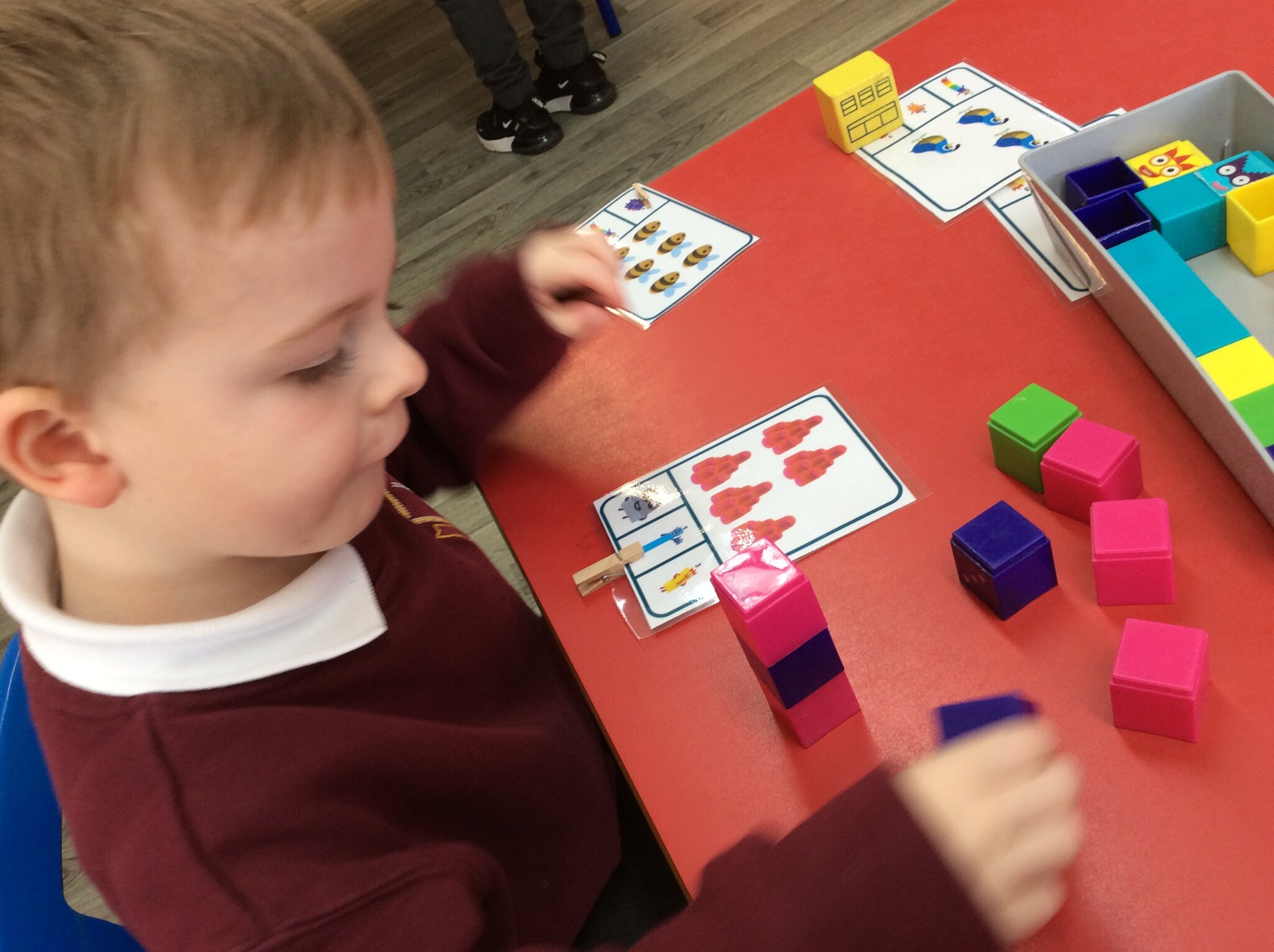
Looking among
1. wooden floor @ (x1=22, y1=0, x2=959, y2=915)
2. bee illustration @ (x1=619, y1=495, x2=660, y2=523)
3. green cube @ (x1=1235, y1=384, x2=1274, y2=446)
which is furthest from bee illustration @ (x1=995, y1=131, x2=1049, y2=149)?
wooden floor @ (x1=22, y1=0, x2=959, y2=915)

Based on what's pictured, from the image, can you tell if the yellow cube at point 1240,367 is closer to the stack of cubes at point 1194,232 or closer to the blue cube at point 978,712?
the stack of cubes at point 1194,232

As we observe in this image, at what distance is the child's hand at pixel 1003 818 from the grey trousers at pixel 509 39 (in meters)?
2.30

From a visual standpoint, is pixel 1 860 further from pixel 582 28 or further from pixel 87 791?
pixel 582 28

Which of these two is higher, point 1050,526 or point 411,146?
point 1050,526

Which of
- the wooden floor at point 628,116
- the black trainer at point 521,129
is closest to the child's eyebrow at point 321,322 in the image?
the wooden floor at point 628,116

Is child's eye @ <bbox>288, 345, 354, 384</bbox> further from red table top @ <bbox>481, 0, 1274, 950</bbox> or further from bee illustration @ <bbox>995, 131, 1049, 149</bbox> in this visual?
bee illustration @ <bbox>995, 131, 1049, 149</bbox>

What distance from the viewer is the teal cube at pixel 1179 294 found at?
67cm

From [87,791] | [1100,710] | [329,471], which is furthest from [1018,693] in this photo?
[87,791]

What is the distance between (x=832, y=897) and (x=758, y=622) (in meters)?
0.14

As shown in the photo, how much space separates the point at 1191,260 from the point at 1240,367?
0.15 metres

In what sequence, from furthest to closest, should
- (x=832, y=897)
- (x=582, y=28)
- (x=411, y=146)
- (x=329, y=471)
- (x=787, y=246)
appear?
(x=411, y=146) < (x=582, y=28) < (x=787, y=246) < (x=329, y=471) < (x=832, y=897)

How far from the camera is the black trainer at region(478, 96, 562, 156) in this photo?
2.48m

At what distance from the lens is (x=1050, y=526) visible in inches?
25.2

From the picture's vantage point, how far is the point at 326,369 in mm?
553
